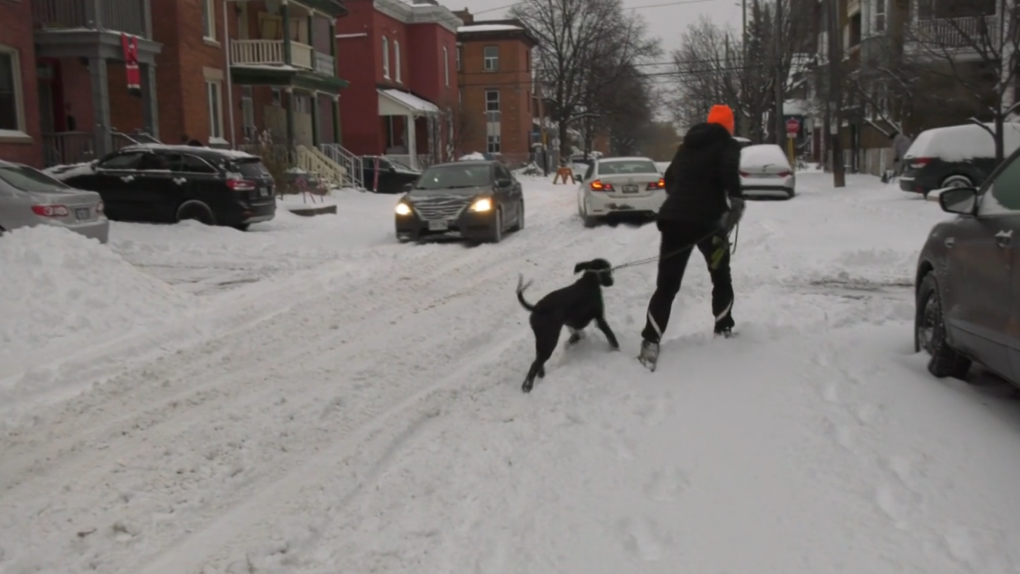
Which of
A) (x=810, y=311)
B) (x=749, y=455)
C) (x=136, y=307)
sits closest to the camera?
(x=749, y=455)

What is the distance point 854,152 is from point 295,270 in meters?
35.9

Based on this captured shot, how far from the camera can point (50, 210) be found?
12141 millimetres

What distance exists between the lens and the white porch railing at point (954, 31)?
2212cm

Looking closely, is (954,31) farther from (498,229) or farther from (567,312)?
(567,312)

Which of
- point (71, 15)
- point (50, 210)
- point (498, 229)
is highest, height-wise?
point (71, 15)

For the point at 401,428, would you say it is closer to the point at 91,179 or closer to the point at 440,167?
the point at 440,167

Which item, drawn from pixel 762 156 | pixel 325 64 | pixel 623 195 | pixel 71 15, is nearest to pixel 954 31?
pixel 762 156

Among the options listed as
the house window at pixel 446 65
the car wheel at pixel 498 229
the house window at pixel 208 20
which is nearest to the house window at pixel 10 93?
the house window at pixel 208 20

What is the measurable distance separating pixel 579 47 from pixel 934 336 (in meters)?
61.4

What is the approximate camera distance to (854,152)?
142ft

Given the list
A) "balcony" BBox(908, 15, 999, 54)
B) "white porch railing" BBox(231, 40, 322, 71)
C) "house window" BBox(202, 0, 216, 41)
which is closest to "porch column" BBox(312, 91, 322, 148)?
"white porch railing" BBox(231, 40, 322, 71)

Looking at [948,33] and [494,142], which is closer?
[948,33]

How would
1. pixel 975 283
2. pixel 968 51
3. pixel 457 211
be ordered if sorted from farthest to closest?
pixel 968 51 → pixel 457 211 → pixel 975 283

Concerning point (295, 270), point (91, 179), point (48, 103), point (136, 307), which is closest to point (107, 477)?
point (136, 307)
